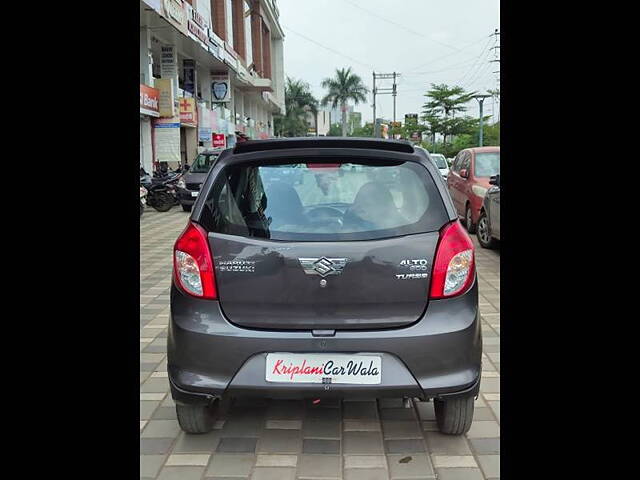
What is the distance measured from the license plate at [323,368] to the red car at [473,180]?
768 cm

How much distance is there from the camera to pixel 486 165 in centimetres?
1088

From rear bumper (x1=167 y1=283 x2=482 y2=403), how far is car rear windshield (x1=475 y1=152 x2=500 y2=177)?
8.26 m

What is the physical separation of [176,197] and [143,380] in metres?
13.8

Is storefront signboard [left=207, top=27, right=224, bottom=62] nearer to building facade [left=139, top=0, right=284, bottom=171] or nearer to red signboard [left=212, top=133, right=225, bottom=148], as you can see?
building facade [left=139, top=0, right=284, bottom=171]

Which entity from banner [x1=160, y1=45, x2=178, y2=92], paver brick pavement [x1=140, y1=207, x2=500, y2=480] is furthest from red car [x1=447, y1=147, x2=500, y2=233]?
banner [x1=160, y1=45, x2=178, y2=92]

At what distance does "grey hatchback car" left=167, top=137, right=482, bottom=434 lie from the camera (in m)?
2.81

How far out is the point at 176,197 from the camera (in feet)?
57.4

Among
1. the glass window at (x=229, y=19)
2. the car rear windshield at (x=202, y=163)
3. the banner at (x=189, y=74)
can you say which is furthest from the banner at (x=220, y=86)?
the car rear windshield at (x=202, y=163)

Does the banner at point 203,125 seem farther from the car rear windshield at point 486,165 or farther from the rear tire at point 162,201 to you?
the car rear windshield at point 486,165

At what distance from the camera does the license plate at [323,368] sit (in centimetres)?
Result: 280

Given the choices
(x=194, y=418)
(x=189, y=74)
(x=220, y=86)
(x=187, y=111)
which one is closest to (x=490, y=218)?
(x=194, y=418)
